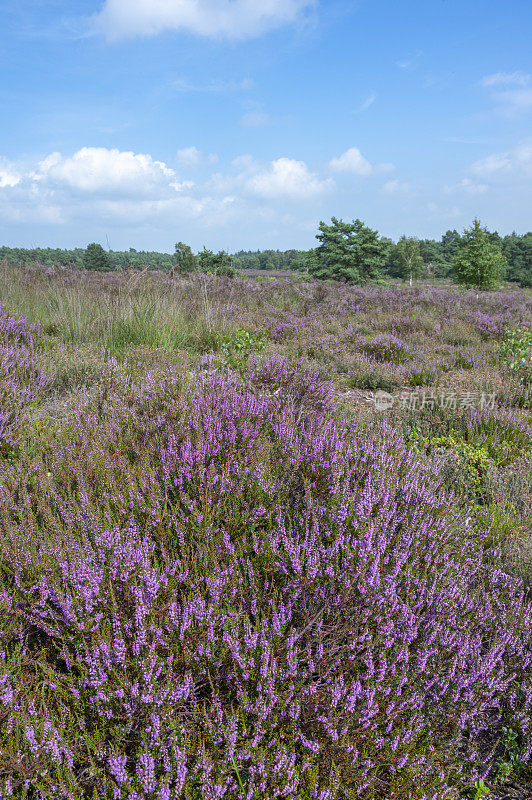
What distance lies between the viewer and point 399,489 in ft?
7.51

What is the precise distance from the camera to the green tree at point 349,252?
2639cm

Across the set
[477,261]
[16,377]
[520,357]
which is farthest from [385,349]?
[477,261]

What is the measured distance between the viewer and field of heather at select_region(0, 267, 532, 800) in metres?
1.24

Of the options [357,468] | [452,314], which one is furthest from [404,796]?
[452,314]

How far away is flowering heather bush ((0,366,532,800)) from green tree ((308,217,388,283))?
25.4m

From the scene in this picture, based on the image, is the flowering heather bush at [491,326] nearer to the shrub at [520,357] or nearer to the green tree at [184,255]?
the shrub at [520,357]

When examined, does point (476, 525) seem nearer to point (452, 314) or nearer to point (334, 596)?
point (334, 596)

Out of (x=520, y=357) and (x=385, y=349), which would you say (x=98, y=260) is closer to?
(x=385, y=349)

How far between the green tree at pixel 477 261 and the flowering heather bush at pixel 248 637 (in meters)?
25.2

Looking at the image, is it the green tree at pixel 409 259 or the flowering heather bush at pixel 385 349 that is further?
the green tree at pixel 409 259

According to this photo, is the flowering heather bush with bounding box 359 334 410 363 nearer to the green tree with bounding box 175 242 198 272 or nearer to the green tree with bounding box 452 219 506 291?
the green tree with bounding box 452 219 506 291

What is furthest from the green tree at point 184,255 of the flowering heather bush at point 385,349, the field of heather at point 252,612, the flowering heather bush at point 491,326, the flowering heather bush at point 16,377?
the field of heather at point 252,612

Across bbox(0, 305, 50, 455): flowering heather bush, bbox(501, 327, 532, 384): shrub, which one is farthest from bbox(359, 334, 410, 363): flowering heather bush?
bbox(0, 305, 50, 455): flowering heather bush

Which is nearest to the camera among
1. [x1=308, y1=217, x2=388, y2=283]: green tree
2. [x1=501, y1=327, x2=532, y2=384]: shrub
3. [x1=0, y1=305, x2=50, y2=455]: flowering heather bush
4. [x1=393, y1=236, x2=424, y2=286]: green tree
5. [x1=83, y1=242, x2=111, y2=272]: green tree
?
[x1=0, y1=305, x2=50, y2=455]: flowering heather bush
